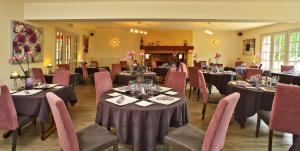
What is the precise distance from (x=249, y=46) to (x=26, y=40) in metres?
9.16

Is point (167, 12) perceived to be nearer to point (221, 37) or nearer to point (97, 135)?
point (97, 135)

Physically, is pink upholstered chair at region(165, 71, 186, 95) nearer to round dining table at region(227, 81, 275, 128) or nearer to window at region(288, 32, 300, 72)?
round dining table at region(227, 81, 275, 128)

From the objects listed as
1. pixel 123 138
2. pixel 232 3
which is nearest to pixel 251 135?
pixel 123 138

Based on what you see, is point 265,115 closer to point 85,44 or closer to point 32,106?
point 32,106

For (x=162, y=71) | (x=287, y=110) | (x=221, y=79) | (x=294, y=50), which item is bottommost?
(x=287, y=110)

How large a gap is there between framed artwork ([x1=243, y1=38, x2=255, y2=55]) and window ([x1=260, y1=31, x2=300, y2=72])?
69cm

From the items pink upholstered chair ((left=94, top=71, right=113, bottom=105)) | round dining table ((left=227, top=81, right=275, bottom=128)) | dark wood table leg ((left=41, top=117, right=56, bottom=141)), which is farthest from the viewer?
pink upholstered chair ((left=94, top=71, right=113, bottom=105))

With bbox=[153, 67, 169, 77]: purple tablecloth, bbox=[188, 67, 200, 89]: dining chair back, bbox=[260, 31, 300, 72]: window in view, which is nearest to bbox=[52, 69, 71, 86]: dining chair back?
bbox=[188, 67, 200, 89]: dining chair back

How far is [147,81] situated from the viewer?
10.8 ft

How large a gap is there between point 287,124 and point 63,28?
300 inches

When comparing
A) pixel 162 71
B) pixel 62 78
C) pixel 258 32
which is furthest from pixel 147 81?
pixel 258 32

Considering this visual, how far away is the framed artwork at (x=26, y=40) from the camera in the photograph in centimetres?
521

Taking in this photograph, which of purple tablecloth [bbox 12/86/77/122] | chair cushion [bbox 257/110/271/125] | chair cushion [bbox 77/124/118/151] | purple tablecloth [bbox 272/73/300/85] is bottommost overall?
chair cushion [bbox 77/124/118/151]

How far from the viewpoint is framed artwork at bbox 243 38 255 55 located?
33.3 feet
